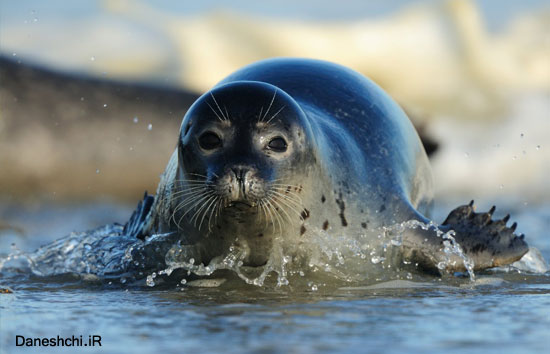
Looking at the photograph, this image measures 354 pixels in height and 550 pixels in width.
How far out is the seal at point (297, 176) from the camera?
4.28 metres

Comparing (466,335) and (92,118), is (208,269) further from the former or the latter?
(92,118)

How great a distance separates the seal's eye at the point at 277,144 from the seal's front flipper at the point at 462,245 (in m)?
0.97

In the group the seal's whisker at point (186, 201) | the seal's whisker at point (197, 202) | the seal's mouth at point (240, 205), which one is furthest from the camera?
the seal's whisker at point (186, 201)

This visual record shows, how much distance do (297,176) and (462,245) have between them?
109 cm

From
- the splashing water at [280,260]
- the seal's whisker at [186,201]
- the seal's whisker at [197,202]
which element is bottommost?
the splashing water at [280,260]

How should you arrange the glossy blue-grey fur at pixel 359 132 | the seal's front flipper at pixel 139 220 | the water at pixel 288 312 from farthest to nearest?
the seal's front flipper at pixel 139 220 → the glossy blue-grey fur at pixel 359 132 → the water at pixel 288 312

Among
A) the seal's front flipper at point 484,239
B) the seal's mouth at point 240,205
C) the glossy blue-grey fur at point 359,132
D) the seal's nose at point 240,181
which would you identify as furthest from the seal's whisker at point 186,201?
the seal's front flipper at point 484,239

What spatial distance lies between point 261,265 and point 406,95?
16137 mm

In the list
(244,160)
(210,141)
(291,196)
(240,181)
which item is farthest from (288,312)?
(210,141)

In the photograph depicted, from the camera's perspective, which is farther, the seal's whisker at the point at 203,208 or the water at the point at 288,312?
the seal's whisker at the point at 203,208

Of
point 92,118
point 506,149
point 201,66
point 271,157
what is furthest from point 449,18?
point 271,157

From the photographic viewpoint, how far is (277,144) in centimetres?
435

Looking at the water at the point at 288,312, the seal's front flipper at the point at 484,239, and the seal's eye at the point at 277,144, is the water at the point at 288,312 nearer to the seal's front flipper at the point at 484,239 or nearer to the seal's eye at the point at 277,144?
the seal's front flipper at the point at 484,239

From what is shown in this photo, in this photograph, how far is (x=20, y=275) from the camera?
507 cm
